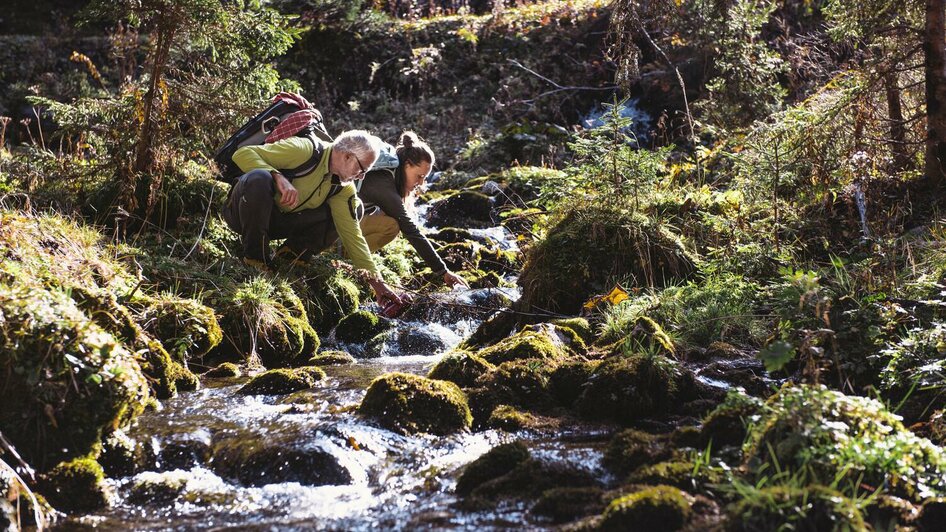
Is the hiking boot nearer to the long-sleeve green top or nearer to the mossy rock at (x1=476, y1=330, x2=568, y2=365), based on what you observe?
the long-sleeve green top

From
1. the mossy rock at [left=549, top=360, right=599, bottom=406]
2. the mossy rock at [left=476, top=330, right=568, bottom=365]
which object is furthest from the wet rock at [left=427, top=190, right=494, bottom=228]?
the mossy rock at [left=549, top=360, right=599, bottom=406]

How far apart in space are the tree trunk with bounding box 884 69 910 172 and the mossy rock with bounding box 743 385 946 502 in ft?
14.0

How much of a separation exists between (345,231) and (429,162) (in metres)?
1.19

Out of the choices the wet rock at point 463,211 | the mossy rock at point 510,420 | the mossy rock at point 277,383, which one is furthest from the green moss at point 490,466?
the wet rock at point 463,211

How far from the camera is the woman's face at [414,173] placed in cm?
729

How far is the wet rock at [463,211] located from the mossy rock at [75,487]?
759 cm

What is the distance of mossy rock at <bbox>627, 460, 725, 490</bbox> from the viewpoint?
3.01 meters

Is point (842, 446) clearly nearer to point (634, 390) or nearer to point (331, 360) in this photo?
point (634, 390)

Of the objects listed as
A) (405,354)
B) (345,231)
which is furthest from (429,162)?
(405,354)

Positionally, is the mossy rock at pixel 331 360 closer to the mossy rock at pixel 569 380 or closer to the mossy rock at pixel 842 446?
the mossy rock at pixel 569 380

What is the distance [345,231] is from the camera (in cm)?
660

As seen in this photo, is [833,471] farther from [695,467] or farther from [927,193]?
[927,193]

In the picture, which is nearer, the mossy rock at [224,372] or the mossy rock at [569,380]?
the mossy rock at [569,380]

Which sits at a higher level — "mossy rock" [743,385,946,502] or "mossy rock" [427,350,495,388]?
"mossy rock" [743,385,946,502]
